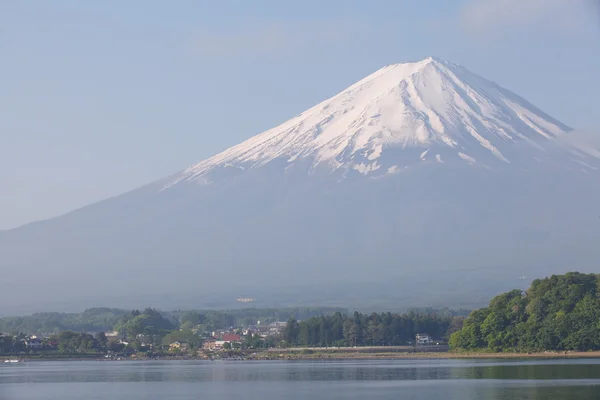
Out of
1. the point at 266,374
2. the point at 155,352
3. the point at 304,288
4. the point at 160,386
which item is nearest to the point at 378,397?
the point at 160,386

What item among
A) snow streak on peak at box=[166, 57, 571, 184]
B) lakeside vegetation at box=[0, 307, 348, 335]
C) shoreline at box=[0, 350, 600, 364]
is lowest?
shoreline at box=[0, 350, 600, 364]

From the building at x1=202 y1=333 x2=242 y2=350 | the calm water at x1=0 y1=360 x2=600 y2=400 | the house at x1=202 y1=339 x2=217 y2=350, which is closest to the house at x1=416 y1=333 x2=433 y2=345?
the building at x1=202 y1=333 x2=242 y2=350

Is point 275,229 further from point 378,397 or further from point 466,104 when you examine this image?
point 378,397

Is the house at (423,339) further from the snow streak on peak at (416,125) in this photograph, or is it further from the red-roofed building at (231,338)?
the snow streak on peak at (416,125)

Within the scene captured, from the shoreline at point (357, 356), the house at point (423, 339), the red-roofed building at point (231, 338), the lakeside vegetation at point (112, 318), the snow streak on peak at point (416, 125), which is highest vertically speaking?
the snow streak on peak at point (416, 125)

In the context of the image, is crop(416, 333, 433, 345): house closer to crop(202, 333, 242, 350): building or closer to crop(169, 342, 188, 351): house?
crop(202, 333, 242, 350): building

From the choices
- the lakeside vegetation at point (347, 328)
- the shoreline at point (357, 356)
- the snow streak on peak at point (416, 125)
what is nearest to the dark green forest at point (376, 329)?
the lakeside vegetation at point (347, 328)
